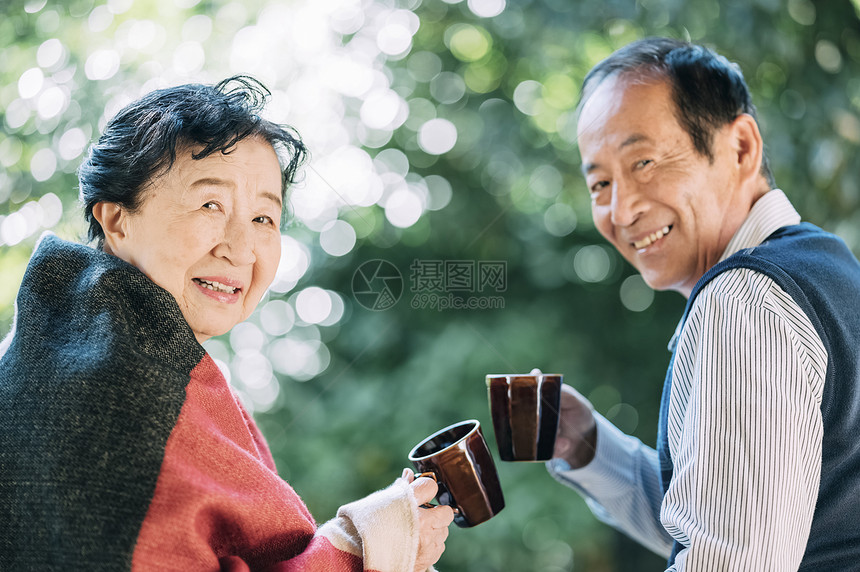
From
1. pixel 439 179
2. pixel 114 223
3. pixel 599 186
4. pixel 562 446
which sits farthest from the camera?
pixel 439 179

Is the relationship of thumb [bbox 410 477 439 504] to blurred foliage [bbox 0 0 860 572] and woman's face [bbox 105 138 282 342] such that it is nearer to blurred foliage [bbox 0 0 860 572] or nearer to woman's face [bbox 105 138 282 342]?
woman's face [bbox 105 138 282 342]

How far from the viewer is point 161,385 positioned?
0.84 m

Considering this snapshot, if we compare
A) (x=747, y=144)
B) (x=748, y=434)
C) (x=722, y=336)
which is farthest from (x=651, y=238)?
(x=748, y=434)

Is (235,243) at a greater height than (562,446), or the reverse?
(235,243)

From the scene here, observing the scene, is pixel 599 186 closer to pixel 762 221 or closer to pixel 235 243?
pixel 762 221

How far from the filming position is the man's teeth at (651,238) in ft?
4.05

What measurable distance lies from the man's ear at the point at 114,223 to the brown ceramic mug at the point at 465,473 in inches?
19.9

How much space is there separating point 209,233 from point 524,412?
23.8 inches

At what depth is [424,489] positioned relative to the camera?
962 mm

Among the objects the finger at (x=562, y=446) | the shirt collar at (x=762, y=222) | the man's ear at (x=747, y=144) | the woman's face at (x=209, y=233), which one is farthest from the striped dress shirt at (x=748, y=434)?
the woman's face at (x=209, y=233)

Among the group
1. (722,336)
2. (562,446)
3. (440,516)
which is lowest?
(562,446)

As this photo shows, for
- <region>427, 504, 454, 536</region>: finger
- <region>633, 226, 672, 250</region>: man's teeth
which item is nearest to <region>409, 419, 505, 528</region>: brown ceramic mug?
<region>427, 504, 454, 536</region>: finger

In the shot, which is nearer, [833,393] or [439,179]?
[833,393]

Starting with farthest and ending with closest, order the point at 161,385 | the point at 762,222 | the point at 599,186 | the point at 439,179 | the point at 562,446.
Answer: the point at 439,179 → the point at 562,446 → the point at 599,186 → the point at 762,222 → the point at 161,385
